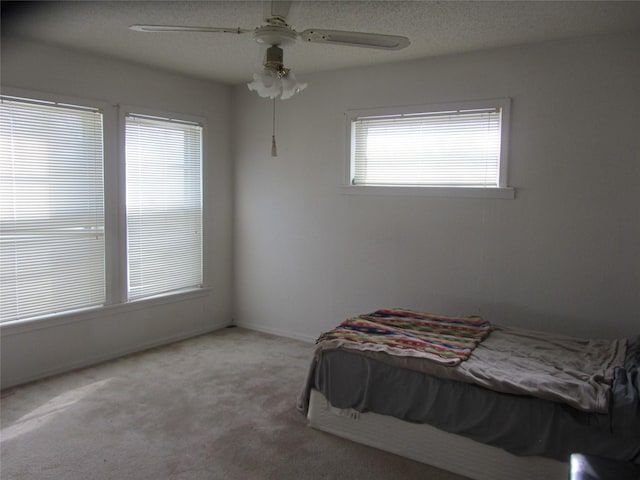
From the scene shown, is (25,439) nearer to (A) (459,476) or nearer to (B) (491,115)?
(A) (459,476)

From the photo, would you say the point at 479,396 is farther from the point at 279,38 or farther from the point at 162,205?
the point at 162,205

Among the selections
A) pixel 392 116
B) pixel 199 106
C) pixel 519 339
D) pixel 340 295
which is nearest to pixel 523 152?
pixel 392 116

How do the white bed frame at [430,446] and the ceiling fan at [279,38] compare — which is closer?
the ceiling fan at [279,38]

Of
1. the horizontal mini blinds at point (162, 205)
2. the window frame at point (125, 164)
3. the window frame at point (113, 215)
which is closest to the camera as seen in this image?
the window frame at point (113, 215)

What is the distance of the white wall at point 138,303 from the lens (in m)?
3.62

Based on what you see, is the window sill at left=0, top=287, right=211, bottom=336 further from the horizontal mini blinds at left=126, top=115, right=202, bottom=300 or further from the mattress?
the mattress

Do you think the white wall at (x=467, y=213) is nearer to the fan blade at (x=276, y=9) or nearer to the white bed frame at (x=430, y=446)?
the white bed frame at (x=430, y=446)

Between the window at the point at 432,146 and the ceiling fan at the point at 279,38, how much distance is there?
1.64 metres

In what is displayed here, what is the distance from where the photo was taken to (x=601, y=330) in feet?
11.2

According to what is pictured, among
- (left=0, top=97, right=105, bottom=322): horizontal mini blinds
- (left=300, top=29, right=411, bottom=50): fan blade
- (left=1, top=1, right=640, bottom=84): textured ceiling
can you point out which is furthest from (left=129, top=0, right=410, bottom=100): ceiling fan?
(left=0, top=97, right=105, bottom=322): horizontal mini blinds

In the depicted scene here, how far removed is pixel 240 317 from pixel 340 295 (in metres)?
1.28

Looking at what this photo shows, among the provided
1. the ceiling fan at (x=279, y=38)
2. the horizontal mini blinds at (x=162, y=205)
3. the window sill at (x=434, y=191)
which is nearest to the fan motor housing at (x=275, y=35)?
the ceiling fan at (x=279, y=38)

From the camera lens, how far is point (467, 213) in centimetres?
389

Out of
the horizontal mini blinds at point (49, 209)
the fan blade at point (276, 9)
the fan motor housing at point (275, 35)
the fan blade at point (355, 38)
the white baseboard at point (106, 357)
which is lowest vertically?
the white baseboard at point (106, 357)
